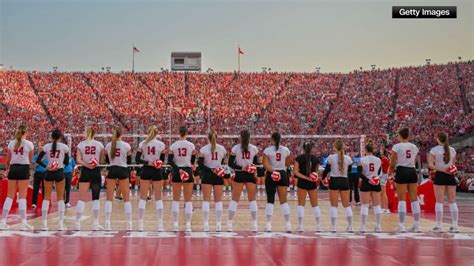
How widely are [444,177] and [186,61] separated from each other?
53.6m

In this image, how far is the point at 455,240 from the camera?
9.65 m

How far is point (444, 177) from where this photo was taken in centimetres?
1074

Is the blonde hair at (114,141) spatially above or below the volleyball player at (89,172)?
above

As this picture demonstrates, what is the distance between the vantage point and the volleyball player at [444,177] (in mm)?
10688

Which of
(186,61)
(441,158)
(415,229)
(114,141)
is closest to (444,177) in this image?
(441,158)

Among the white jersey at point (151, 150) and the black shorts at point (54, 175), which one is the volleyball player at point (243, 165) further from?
the black shorts at point (54, 175)

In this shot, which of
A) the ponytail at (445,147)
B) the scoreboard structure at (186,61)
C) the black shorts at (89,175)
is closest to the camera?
the black shorts at (89,175)

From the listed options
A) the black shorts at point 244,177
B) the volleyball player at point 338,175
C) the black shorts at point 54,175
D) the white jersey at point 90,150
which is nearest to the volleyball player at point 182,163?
the black shorts at point 244,177

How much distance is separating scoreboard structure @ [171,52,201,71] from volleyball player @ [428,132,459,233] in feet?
173

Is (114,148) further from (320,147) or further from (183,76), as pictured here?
(183,76)

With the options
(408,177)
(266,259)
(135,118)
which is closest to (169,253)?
(266,259)

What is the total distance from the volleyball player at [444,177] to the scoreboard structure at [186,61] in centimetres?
5270

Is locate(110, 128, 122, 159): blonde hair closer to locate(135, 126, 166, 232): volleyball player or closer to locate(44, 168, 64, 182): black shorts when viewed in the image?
locate(135, 126, 166, 232): volleyball player

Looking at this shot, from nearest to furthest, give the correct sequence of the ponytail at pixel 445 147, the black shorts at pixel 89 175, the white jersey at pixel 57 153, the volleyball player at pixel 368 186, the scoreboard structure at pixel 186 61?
the black shorts at pixel 89 175
the white jersey at pixel 57 153
the ponytail at pixel 445 147
the volleyball player at pixel 368 186
the scoreboard structure at pixel 186 61
